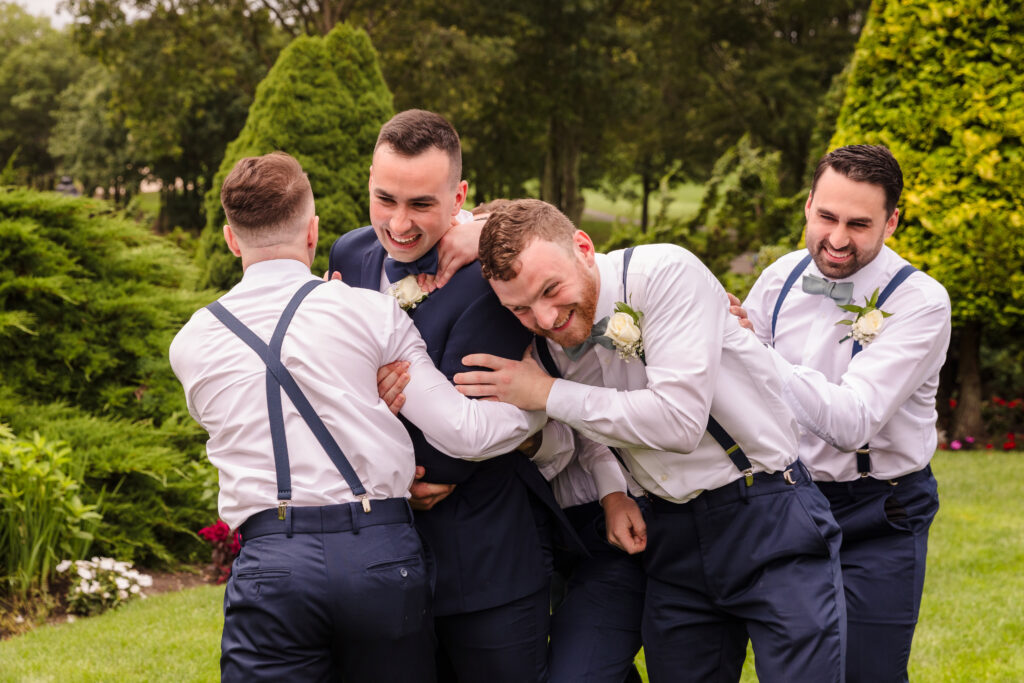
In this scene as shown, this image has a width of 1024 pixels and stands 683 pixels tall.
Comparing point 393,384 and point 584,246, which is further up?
point 584,246

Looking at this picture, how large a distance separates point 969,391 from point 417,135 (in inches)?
367

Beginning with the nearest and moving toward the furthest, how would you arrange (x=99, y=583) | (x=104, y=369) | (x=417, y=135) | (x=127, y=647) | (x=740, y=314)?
1. (x=417, y=135)
2. (x=740, y=314)
3. (x=127, y=647)
4. (x=99, y=583)
5. (x=104, y=369)

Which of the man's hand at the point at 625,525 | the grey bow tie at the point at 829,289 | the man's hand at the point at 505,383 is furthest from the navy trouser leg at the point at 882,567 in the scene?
the man's hand at the point at 505,383

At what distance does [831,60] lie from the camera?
27.3 meters

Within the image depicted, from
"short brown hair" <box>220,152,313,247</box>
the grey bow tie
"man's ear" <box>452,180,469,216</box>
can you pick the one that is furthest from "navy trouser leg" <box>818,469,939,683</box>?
"short brown hair" <box>220,152,313,247</box>

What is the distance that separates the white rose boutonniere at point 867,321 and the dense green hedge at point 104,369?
485 centimetres

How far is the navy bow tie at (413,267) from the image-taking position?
319cm

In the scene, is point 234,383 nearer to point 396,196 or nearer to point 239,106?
point 396,196

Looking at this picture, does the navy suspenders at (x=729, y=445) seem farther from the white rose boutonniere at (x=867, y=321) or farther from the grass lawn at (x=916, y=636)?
the grass lawn at (x=916, y=636)

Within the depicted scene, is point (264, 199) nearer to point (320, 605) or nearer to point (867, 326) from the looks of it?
point (320, 605)

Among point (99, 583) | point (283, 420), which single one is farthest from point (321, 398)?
point (99, 583)

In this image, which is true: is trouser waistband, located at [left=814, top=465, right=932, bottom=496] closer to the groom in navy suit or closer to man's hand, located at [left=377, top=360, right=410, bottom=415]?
the groom in navy suit

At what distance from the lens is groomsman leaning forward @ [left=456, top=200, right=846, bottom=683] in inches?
113

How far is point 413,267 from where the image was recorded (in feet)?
10.5
